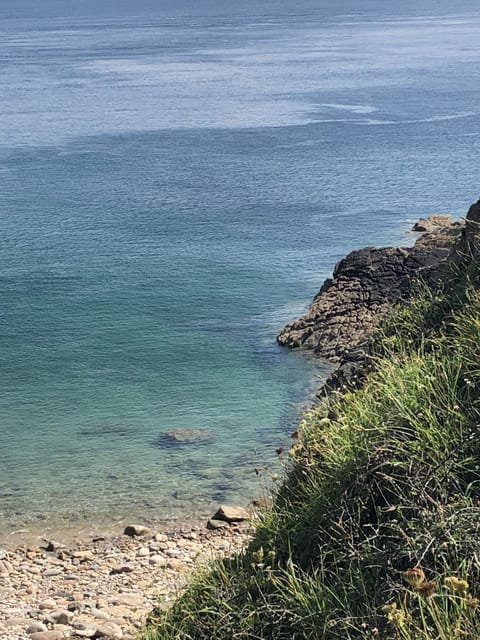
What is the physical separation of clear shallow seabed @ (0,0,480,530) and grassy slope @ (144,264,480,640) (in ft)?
24.9

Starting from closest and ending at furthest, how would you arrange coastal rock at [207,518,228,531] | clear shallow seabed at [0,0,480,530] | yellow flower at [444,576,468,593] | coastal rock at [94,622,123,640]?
1. yellow flower at [444,576,468,593]
2. coastal rock at [94,622,123,640]
3. coastal rock at [207,518,228,531]
4. clear shallow seabed at [0,0,480,530]

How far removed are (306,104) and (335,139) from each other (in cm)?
1168

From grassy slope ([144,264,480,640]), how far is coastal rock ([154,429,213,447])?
9541 mm

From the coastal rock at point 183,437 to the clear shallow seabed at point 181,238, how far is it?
8.5 inches

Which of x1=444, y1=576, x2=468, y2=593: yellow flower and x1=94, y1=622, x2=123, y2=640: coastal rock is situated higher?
x1=444, y1=576, x2=468, y2=593: yellow flower

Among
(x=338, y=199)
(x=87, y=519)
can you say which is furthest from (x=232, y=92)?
(x=87, y=519)

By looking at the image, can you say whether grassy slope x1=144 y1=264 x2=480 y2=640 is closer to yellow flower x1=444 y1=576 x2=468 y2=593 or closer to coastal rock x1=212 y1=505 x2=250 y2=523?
yellow flower x1=444 y1=576 x2=468 y2=593

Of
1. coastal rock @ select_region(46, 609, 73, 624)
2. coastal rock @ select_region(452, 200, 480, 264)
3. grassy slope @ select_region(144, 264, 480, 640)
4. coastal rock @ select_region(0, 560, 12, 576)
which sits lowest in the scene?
coastal rock @ select_region(0, 560, 12, 576)

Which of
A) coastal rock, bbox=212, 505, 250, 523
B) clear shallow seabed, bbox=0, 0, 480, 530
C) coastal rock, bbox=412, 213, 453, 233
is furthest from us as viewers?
coastal rock, bbox=412, 213, 453, 233

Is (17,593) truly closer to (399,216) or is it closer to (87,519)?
(87,519)

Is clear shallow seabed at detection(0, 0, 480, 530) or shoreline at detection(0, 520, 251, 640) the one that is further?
clear shallow seabed at detection(0, 0, 480, 530)

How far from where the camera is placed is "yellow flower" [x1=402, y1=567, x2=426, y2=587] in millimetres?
6156

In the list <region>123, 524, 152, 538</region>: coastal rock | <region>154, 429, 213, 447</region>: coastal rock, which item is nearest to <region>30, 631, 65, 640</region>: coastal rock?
<region>123, 524, 152, 538</region>: coastal rock

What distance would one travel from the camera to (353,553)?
709 cm
